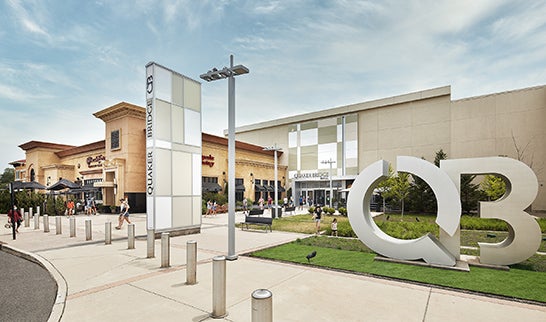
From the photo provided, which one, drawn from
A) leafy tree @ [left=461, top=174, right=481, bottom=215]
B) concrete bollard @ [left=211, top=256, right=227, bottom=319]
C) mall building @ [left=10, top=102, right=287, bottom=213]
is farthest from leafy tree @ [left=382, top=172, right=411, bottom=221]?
concrete bollard @ [left=211, top=256, right=227, bottom=319]

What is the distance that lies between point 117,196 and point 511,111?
4216 cm

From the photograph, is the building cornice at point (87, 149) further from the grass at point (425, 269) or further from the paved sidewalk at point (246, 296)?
the grass at point (425, 269)

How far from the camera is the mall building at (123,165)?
2984 centimetres

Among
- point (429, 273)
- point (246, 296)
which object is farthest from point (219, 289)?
point (429, 273)

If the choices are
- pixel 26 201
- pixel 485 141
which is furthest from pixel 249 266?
pixel 485 141

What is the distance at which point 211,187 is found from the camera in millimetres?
33031

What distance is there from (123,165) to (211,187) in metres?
9.36

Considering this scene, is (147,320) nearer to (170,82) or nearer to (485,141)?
(170,82)

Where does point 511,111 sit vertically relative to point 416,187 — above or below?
above

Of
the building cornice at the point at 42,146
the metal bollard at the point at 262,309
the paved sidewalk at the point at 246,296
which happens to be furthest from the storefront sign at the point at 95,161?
the metal bollard at the point at 262,309

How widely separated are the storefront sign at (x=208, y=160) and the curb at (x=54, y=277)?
869 inches

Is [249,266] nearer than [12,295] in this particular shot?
No

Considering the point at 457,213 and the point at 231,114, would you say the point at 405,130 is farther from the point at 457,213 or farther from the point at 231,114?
the point at 231,114

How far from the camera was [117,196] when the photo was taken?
29.6 m
